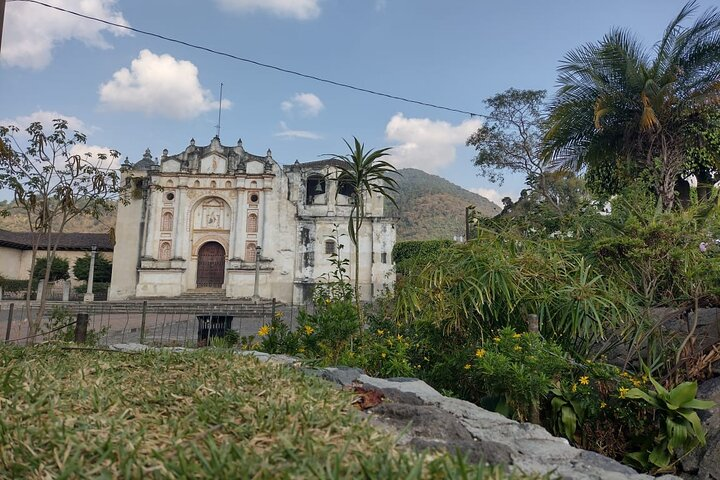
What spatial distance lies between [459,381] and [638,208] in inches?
102

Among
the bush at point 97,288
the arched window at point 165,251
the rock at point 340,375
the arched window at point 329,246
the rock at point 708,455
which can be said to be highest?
the arched window at point 329,246

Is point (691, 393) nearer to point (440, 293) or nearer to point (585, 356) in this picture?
point (585, 356)

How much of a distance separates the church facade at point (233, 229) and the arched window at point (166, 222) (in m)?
0.06

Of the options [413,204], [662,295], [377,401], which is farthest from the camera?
[413,204]

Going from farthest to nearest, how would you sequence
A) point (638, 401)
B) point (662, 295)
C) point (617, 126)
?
1. point (617, 126)
2. point (662, 295)
3. point (638, 401)

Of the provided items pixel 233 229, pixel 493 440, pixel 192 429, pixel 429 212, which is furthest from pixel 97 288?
pixel 429 212

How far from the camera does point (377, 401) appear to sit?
242 centimetres

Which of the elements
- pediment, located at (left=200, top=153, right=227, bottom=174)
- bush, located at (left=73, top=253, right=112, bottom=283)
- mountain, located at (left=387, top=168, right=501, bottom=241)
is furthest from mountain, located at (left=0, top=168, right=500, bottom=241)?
pediment, located at (left=200, top=153, right=227, bottom=174)

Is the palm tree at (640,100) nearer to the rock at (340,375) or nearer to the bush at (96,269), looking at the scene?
the rock at (340,375)

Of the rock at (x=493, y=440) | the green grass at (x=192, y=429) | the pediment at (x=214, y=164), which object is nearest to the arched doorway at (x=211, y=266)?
the pediment at (x=214, y=164)

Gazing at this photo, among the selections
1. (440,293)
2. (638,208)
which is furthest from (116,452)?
(638,208)

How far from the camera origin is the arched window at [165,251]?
26406 millimetres

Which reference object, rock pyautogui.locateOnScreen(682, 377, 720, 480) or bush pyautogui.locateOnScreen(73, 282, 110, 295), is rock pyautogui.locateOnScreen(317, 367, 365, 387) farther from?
bush pyautogui.locateOnScreen(73, 282, 110, 295)

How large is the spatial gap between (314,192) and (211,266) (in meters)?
7.15
